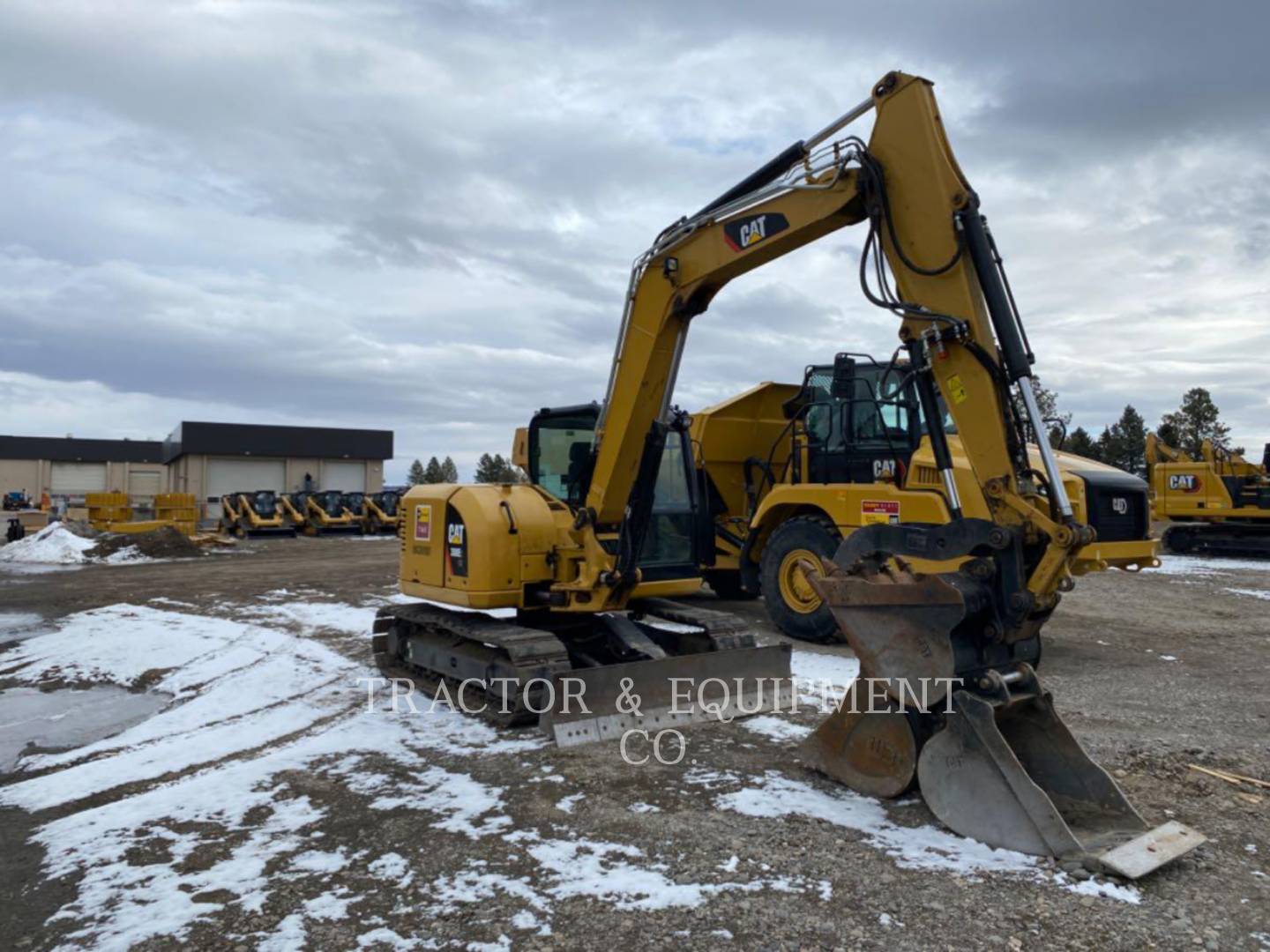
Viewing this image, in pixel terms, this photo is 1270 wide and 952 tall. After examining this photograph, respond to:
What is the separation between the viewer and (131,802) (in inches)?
190

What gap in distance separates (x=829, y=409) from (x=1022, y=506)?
554 centimetres

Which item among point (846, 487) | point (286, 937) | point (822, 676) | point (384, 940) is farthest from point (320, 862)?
point (846, 487)

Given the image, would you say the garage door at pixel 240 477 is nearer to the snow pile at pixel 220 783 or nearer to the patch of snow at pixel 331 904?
the snow pile at pixel 220 783

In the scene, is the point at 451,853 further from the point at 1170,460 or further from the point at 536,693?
the point at 1170,460

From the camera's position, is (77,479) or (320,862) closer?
(320,862)

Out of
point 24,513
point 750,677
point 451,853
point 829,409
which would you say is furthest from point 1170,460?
point 24,513

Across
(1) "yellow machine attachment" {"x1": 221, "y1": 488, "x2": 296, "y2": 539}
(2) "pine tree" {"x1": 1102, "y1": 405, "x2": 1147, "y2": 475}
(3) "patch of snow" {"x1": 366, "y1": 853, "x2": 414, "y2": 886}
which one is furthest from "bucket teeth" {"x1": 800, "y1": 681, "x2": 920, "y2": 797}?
(2) "pine tree" {"x1": 1102, "y1": 405, "x2": 1147, "y2": 475}

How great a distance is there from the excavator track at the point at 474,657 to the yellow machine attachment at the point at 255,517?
24.0m

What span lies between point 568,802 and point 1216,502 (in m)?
19.4

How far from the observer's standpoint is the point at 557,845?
165 inches

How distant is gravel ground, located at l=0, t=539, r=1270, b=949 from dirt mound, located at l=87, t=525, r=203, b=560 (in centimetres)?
1609

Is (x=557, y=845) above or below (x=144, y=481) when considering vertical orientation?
below

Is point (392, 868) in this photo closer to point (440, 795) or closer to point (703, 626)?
point (440, 795)

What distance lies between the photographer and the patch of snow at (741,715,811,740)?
592cm
